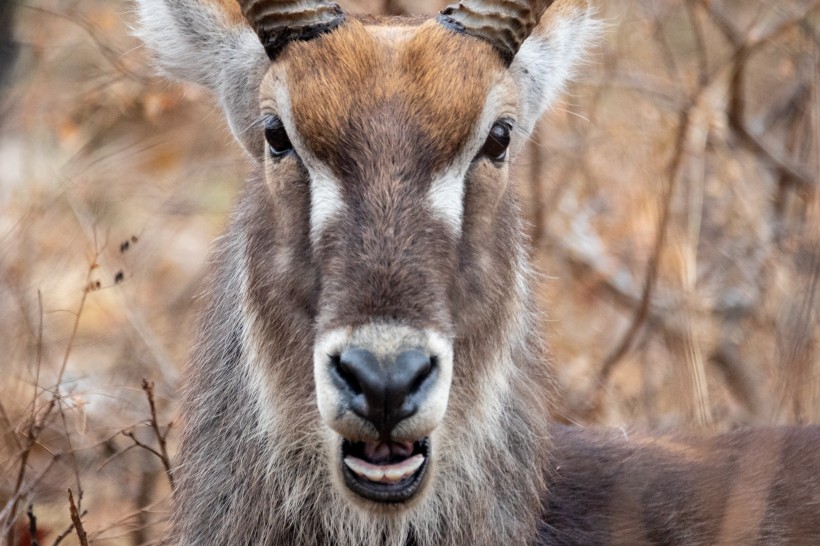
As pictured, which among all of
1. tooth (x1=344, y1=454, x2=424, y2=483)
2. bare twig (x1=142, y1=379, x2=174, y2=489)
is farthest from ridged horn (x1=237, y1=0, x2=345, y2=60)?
tooth (x1=344, y1=454, x2=424, y2=483)

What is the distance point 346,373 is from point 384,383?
0.19 meters

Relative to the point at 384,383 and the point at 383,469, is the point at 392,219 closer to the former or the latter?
the point at 384,383

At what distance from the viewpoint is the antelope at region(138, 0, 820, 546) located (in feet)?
15.2

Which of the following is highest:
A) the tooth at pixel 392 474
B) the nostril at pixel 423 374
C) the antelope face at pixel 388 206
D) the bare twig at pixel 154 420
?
the antelope face at pixel 388 206

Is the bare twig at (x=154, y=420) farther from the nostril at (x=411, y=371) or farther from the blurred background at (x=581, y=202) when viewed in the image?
the blurred background at (x=581, y=202)

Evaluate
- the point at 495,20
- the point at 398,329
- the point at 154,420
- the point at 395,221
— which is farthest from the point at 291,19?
the point at 154,420

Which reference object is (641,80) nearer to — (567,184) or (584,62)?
(567,184)

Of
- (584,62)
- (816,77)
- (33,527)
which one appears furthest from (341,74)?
(816,77)

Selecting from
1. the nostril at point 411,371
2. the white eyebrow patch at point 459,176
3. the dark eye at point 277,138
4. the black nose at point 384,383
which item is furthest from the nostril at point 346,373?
the dark eye at point 277,138

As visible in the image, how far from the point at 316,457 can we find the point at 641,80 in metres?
6.20

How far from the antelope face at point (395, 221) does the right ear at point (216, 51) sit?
40 centimetres

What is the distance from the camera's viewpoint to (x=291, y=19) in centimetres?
522

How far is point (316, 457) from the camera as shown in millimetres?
5422

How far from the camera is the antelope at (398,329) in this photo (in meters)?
4.64
